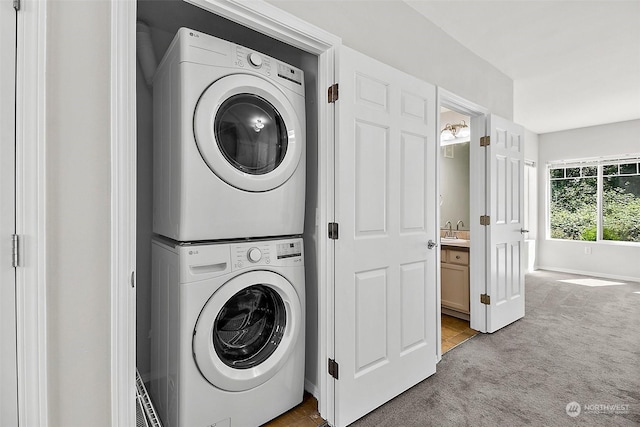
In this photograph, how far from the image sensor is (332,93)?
1754mm

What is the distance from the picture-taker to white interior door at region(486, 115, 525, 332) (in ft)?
9.72

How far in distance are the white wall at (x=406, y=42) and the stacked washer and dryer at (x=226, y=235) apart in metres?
0.36

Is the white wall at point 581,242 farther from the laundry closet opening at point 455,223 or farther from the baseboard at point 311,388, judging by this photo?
the baseboard at point 311,388

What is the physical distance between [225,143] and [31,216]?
2.68 feet

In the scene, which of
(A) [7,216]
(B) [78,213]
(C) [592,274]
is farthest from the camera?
(C) [592,274]

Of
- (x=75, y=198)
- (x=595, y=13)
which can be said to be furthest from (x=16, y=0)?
(x=595, y=13)

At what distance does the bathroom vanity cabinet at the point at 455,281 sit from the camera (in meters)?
3.26

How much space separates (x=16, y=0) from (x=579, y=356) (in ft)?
12.3

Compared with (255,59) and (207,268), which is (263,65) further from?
(207,268)

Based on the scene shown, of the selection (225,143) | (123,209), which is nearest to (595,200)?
(225,143)

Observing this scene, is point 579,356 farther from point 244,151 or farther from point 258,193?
point 244,151

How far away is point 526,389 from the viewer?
2.06 m

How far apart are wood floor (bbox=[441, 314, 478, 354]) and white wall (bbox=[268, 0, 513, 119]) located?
2.10 metres

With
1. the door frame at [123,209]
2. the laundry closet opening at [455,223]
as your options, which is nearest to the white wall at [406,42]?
the laundry closet opening at [455,223]
